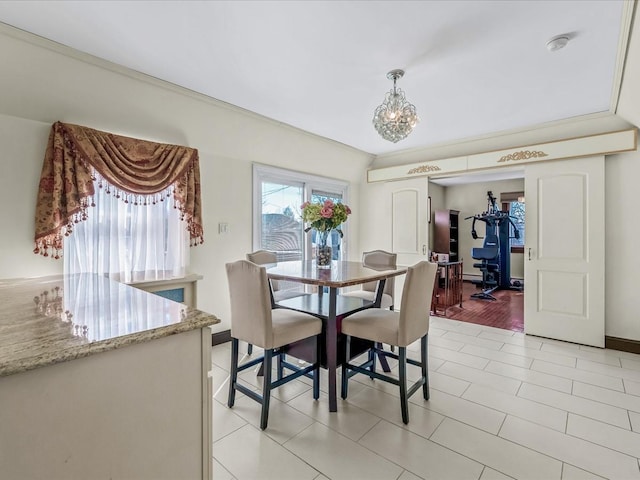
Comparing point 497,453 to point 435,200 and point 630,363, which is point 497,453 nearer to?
point 630,363

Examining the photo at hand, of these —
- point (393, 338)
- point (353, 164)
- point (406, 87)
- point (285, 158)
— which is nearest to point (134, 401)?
point (393, 338)

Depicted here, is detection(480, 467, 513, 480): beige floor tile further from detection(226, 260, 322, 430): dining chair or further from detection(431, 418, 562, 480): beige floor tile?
detection(226, 260, 322, 430): dining chair

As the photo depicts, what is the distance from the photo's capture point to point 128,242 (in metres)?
2.73

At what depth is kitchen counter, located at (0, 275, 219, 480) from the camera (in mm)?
712

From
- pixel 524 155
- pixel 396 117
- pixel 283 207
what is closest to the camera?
pixel 396 117

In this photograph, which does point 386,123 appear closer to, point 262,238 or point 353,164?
point 262,238

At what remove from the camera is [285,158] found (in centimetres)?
398

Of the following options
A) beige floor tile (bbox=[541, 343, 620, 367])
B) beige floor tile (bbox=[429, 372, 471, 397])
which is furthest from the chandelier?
beige floor tile (bbox=[541, 343, 620, 367])

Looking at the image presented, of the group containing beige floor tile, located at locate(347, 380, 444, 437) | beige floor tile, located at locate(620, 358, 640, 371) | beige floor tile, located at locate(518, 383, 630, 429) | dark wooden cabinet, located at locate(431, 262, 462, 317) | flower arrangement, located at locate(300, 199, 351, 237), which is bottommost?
beige floor tile, located at locate(347, 380, 444, 437)

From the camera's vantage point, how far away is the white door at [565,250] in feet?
10.9

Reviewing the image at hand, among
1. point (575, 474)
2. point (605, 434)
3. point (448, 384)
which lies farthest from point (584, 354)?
point (575, 474)

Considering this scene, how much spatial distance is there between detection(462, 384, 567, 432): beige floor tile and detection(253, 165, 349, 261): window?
2.56 meters

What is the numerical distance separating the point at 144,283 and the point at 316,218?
4.93ft

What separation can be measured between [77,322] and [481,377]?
283 cm
